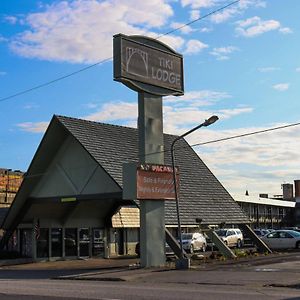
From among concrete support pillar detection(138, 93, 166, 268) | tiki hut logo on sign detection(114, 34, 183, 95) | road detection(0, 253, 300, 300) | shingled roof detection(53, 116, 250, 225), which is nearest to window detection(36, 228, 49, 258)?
shingled roof detection(53, 116, 250, 225)

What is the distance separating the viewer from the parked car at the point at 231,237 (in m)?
45.5

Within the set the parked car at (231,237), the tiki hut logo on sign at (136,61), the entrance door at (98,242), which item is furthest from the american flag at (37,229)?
the parked car at (231,237)

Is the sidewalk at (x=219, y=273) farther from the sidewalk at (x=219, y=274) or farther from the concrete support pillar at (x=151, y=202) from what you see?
the concrete support pillar at (x=151, y=202)

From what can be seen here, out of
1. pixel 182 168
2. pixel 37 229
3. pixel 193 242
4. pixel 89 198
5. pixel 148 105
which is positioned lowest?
pixel 193 242

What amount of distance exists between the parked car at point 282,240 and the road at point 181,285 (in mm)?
13476

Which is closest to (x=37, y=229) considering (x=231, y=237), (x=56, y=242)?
(x=56, y=242)

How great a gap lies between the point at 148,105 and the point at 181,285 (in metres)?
11.1

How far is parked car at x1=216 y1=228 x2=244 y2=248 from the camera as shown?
149 feet

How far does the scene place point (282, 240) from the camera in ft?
133

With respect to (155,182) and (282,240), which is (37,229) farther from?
(282,240)

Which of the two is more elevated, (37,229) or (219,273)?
(37,229)

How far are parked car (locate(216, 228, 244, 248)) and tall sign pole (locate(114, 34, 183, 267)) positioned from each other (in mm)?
18660

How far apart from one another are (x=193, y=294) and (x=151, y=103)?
13.9 meters

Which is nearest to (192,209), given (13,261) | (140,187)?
(140,187)
